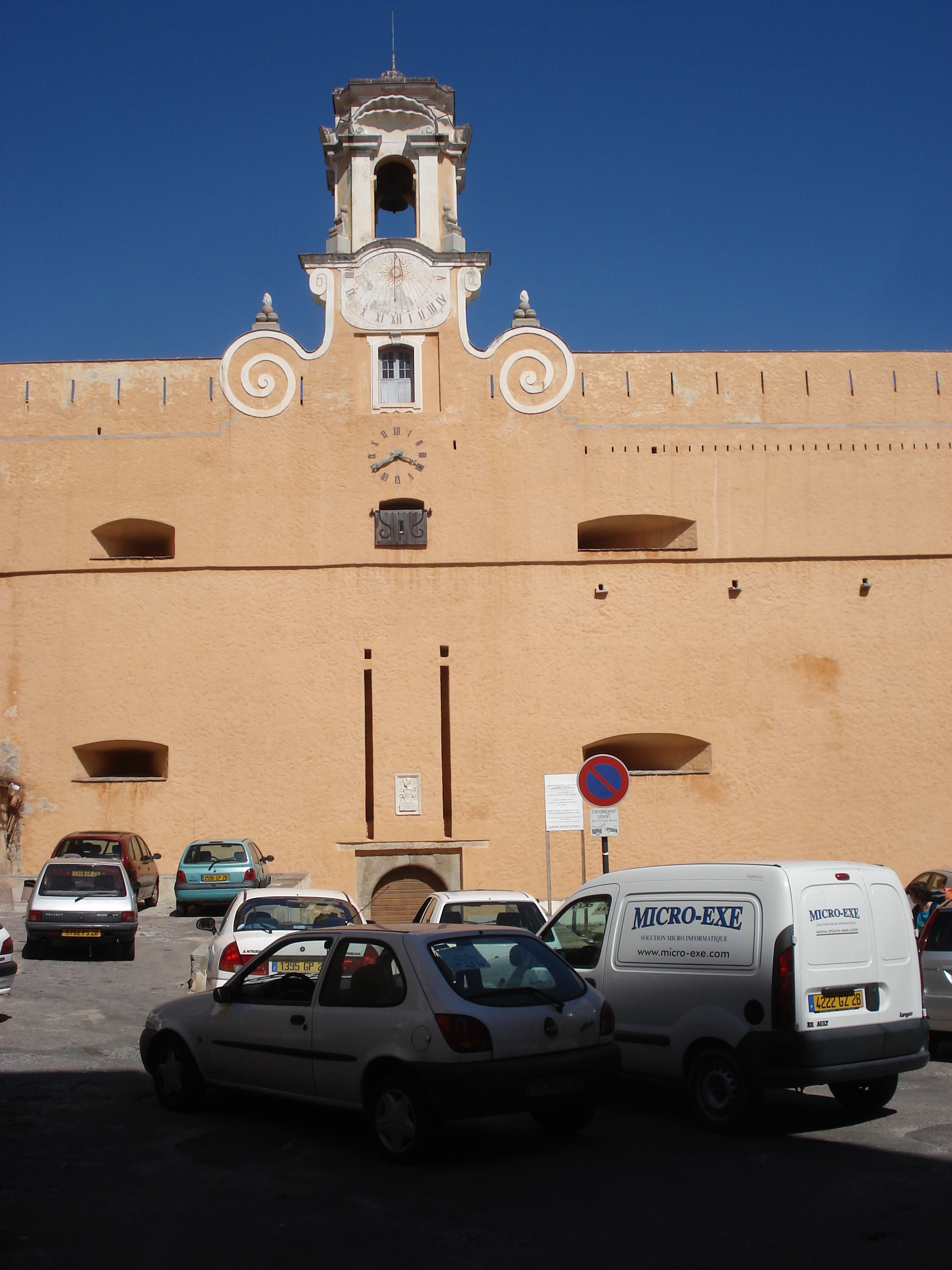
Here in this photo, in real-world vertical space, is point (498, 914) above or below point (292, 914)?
below

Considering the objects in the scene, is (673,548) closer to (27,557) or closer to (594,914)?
(27,557)

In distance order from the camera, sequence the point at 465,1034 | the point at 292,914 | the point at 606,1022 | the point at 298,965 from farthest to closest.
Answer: the point at 292,914 < the point at 298,965 < the point at 606,1022 < the point at 465,1034

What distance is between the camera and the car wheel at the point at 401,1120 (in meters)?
5.80

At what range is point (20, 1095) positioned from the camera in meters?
7.35

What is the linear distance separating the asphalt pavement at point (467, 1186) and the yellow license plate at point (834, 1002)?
68 centimetres

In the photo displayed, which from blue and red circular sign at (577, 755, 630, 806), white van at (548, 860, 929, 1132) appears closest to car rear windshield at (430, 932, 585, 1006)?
white van at (548, 860, 929, 1132)

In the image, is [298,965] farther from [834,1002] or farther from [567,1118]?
[834,1002]

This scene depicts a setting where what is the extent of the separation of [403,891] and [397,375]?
9796 mm

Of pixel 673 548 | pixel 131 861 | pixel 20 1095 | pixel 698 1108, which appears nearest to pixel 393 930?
pixel 698 1108

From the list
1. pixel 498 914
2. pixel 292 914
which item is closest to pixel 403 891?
pixel 498 914

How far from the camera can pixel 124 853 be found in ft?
60.3

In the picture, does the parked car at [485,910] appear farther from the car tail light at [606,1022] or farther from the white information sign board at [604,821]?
the car tail light at [606,1022]

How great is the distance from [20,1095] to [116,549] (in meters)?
17.0

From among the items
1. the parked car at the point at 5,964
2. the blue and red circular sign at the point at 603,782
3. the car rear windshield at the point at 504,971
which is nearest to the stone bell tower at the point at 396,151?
the blue and red circular sign at the point at 603,782
